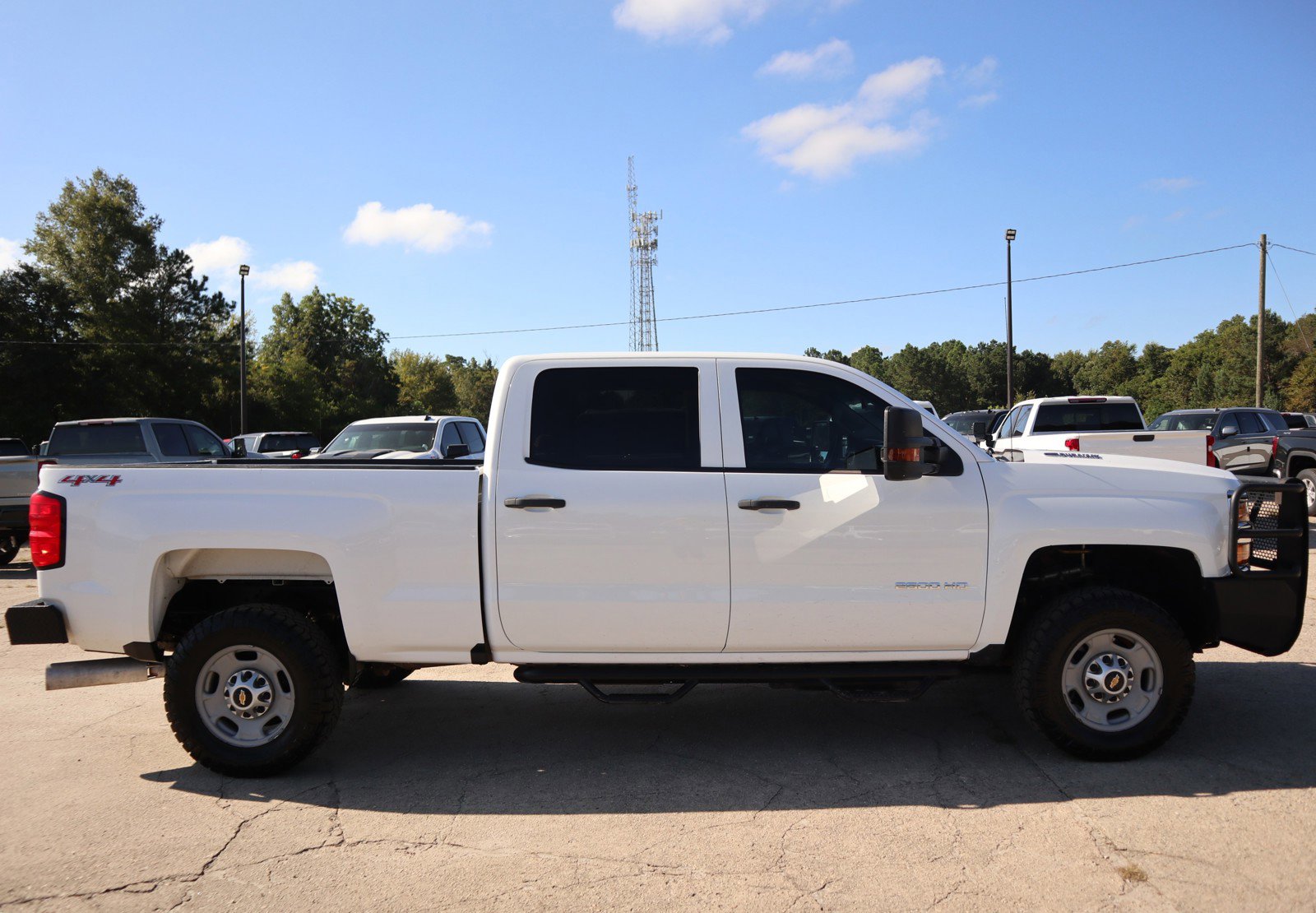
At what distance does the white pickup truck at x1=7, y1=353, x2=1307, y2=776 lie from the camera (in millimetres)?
4371

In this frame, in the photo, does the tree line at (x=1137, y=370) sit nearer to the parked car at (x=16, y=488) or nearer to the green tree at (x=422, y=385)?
the green tree at (x=422, y=385)

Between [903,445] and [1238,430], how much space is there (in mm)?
17325

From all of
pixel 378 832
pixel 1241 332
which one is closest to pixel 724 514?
pixel 378 832

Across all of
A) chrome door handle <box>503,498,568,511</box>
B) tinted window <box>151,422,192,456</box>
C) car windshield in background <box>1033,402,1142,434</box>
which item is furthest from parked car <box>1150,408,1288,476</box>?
tinted window <box>151,422,192,456</box>

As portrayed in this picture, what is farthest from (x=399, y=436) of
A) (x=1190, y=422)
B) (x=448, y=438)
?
(x=1190, y=422)

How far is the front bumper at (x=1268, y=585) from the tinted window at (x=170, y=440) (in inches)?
500

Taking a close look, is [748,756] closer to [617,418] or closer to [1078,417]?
[617,418]

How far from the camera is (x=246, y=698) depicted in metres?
4.49

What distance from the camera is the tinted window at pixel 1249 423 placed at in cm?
1805

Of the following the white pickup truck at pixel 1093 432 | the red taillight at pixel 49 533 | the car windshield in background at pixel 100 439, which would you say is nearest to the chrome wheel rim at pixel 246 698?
the red taillight at pixel 49 533

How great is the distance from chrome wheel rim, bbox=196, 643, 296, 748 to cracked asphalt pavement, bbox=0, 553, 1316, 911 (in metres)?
0.25

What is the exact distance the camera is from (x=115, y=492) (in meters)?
4.46

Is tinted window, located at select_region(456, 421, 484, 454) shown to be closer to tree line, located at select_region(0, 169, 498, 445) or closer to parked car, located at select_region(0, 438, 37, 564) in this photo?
parked car, located at select_region(0, 438, 37, 564)

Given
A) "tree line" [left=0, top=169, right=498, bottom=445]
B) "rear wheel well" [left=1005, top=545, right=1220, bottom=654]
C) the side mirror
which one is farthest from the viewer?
"tree line" [left=0, top=169, right=498, bottom=445]
